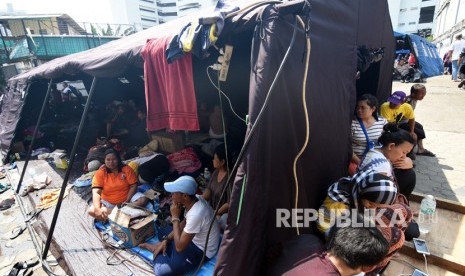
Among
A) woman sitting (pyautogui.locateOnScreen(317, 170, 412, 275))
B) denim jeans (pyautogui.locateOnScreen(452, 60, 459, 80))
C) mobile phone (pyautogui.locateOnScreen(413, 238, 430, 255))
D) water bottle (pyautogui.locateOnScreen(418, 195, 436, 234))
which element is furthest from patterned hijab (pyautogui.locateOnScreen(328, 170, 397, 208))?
denim jeans (pyautogui.locateOnScreen(452, 60, 459, 80))

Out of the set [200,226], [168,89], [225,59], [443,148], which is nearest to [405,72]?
[443,148]

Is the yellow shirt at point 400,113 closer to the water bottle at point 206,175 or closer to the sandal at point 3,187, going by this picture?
the water bottle at point 206,175

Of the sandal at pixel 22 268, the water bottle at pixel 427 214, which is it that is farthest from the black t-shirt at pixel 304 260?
the sandal at pixel 22 268

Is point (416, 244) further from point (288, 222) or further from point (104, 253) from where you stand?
point (104, 253)

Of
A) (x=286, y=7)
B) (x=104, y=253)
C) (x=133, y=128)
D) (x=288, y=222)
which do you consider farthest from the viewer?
(x=133, y=128)

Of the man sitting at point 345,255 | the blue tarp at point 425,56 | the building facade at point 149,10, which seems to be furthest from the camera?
the building facade at point 149,10

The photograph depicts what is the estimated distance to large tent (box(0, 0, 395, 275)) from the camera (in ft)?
6.34

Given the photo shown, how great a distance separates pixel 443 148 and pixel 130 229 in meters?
5.97

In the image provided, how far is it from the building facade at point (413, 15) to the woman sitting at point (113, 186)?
5328 centimetres

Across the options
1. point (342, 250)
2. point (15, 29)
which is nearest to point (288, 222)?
point (342, 250)

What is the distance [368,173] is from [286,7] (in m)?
1.50

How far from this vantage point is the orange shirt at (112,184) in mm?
3877

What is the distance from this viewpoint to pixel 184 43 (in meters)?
2.26

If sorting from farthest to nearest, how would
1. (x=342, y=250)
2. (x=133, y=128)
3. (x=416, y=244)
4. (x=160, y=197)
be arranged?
(x=133, y=128), (x=160, y=197), (x=416, y=244), (x=342, y=250)
